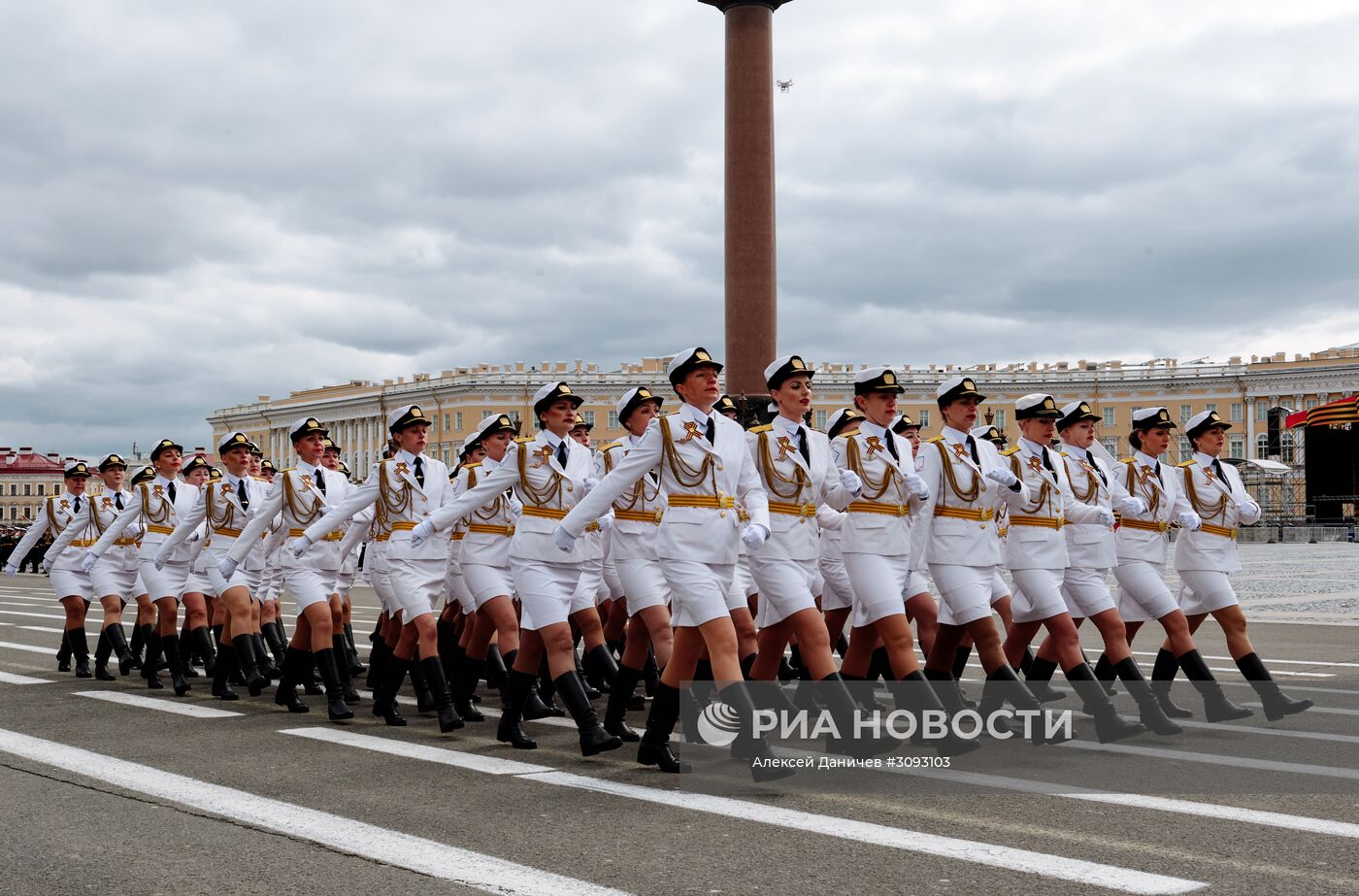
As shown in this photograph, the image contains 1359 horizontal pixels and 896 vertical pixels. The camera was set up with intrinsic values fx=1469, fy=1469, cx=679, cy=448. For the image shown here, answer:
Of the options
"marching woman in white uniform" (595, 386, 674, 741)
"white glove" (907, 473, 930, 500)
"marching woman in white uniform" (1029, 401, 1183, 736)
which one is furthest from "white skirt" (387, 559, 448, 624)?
"marching woman in white uniform" (1029, 401, 1183, 736)

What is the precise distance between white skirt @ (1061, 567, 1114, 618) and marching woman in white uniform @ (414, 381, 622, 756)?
2963 millimetres

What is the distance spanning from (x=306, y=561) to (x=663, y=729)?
3.64 metres

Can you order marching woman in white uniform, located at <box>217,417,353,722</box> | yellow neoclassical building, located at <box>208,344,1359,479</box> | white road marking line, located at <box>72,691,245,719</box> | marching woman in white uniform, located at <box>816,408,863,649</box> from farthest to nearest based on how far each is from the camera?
yellow neoclassical building, located at <box>208,344,1359,479</box> → marching woman in white uniform, located at <box>816,408,863,649</box> → white road marking line, located at <box>72,691,245,719</box> → marching woman in white uniform, located at <box>217,417,353,722</box>

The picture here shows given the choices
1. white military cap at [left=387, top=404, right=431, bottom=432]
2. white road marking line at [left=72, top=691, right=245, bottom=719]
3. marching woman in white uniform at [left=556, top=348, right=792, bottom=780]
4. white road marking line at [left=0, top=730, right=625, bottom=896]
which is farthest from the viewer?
white road marking line at [left=72, top=691, right=245, bottom=719]

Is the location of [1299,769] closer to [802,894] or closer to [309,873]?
[802,894]

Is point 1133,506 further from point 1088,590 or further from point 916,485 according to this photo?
point 916,485

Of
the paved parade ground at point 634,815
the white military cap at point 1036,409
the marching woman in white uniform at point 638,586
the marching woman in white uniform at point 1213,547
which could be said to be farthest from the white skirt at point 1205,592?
the marching woman in white uniform at point 638,586

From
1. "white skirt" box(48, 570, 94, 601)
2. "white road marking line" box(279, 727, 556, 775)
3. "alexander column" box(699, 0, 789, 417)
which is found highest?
"alexander column" box(699, 0, 789, 417)

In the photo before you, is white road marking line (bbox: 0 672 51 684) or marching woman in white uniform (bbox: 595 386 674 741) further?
white road marking line (bbox: 0 672 51 684)

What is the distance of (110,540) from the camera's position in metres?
12.9

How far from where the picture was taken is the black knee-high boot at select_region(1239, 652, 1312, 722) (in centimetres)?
872

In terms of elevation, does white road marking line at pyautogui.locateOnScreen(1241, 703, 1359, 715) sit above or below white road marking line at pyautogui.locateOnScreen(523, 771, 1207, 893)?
below

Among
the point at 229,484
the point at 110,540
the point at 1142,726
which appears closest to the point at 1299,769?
the point at 1142,726

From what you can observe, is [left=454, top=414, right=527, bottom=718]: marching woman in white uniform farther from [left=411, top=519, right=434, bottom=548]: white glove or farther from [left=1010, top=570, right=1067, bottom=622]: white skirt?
[left=1010, top=570, right=1067, bottom=622]: white skirt
